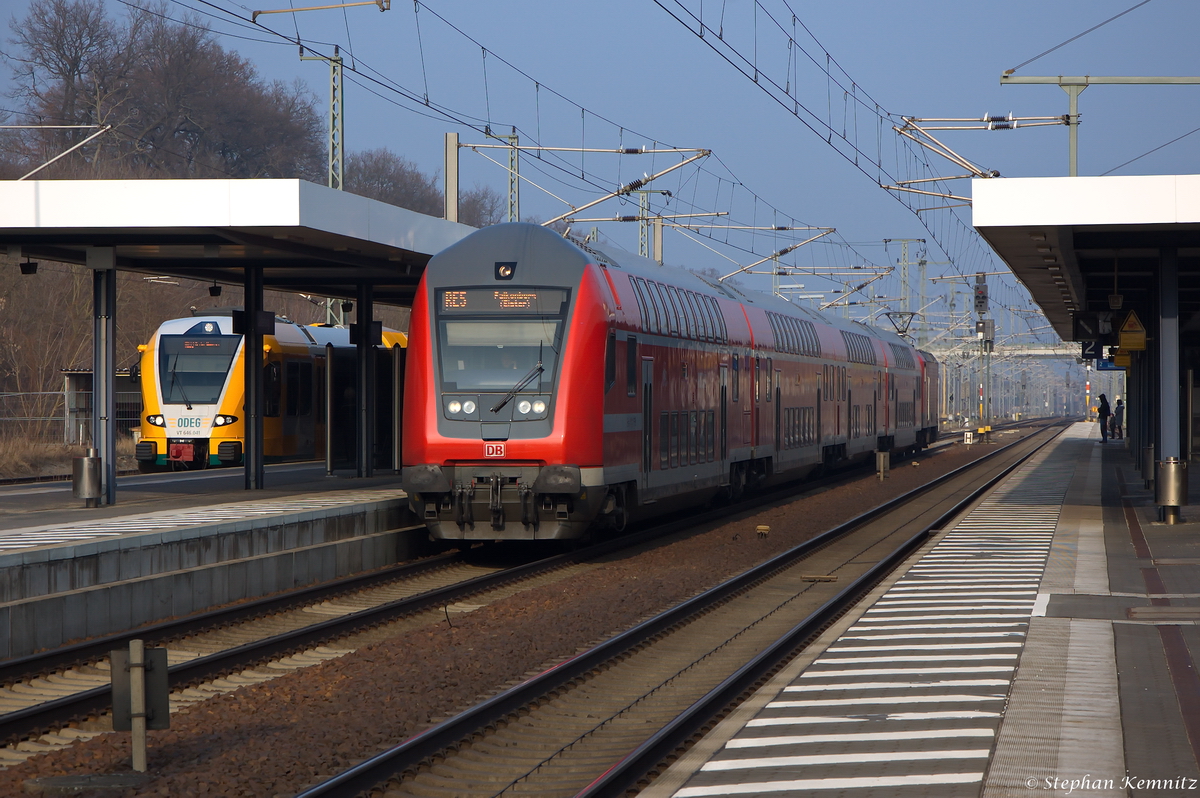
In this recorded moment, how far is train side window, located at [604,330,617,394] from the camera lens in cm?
1514

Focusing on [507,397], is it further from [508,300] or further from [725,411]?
[725,411]

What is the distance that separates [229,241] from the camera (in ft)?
57.8

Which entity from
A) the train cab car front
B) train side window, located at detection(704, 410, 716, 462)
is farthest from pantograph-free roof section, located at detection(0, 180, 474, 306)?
train side window, located at detection(704, 410, 716, 462)

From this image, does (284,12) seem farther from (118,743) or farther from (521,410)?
(118,743)

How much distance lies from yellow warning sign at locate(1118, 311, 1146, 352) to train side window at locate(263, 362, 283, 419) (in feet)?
56.8

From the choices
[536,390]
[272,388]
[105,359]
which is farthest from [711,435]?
[272,388]

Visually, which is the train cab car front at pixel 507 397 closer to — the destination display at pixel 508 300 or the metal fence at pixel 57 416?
the destination display at pixel 508 300

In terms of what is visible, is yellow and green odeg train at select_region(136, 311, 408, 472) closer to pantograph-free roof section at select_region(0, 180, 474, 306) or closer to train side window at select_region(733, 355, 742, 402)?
pantograph-free roof section at select_region(0, 180, 474, 306)

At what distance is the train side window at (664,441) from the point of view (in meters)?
17.5

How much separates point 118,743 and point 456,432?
24.6ft

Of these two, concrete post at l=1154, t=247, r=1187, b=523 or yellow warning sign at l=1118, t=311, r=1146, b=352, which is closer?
concrete post at l=1154, t=247, r=1187, b=523

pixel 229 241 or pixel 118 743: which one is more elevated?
pixel 229 241

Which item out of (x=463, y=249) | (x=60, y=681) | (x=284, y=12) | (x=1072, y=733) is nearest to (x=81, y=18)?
(x=284, y=12)

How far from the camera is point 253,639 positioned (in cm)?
1120
